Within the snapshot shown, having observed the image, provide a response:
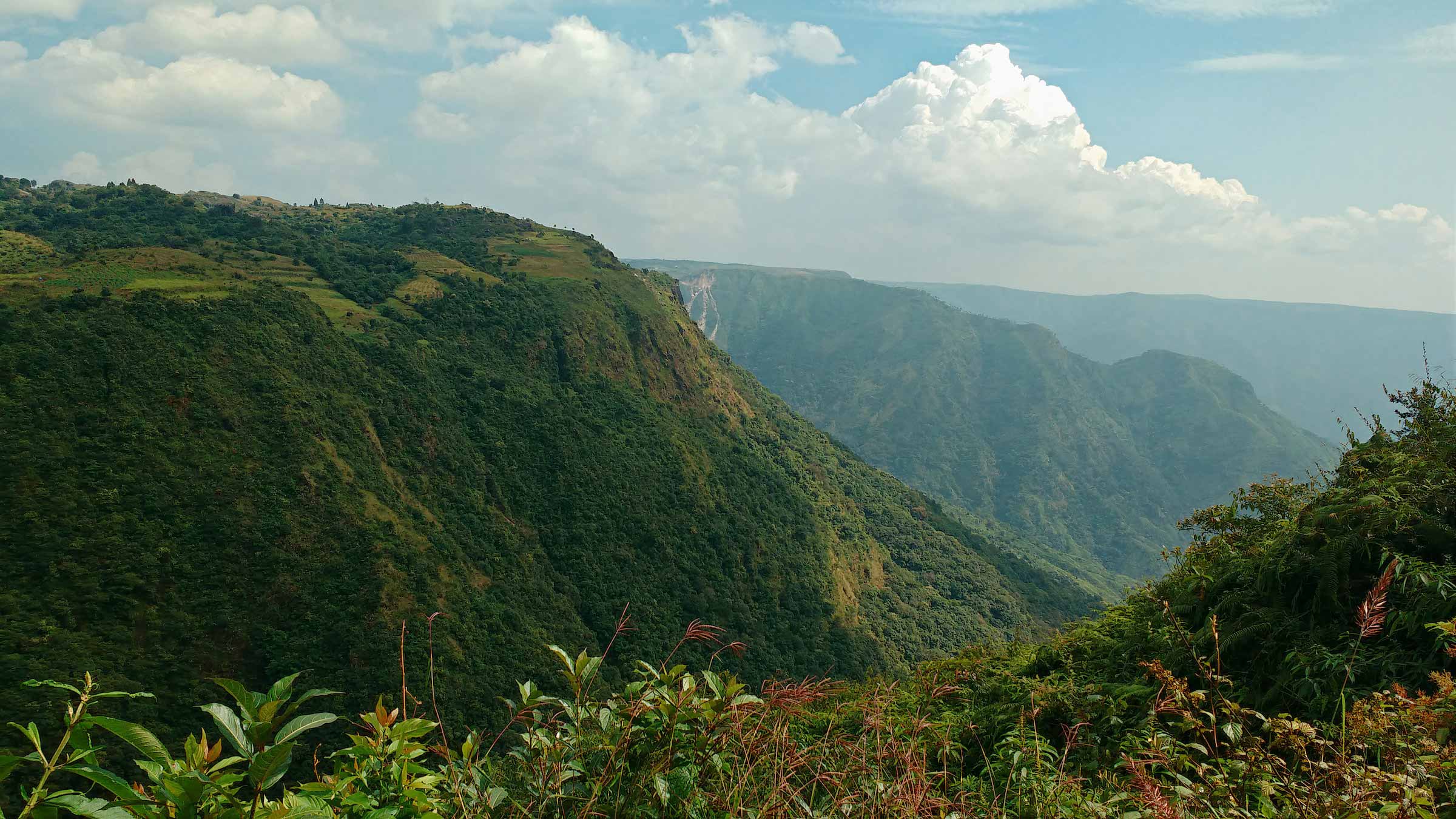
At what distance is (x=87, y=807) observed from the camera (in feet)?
6.22

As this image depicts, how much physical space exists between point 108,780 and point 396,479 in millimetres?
57046

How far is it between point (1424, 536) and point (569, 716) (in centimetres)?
780

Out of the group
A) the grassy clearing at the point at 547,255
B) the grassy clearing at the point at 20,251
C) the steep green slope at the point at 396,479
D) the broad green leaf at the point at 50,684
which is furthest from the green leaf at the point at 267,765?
the grassy clearing at the point at 547,255

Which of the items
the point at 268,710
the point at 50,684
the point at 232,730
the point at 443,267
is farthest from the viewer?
the point at 443,267

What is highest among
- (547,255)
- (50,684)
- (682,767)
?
(547,255)

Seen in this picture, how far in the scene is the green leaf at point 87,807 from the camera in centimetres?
189

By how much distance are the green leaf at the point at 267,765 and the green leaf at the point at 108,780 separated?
31 centimetres

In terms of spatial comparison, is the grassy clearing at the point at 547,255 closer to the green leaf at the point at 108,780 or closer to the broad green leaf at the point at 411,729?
the broad green leaf at the point at 411,729

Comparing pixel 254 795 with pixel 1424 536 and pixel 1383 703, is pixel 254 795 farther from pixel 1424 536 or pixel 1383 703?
pixel 1424 536

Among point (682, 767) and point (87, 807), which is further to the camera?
point (682, 767)

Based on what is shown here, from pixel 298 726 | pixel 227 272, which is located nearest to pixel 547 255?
pixel 227 272

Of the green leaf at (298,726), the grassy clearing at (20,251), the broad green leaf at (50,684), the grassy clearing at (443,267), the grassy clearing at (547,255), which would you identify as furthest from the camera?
the grassy clearing at (547,255)

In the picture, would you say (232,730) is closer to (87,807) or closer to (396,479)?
(87,807)

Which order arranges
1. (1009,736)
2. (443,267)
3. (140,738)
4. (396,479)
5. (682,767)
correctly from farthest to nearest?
(443,267) < (396,479) < (1009,736) < (682,767) < (140,738)
